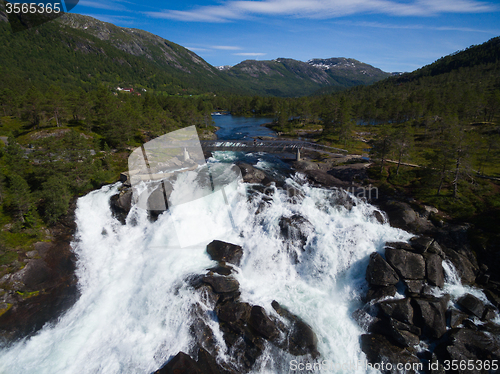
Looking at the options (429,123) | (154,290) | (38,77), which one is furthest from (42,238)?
(38,77)

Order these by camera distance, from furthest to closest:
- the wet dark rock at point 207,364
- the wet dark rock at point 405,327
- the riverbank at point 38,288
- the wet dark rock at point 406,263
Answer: the wet dark rock at point 406,263
the riverbank at point 38,288
the wet dark rock at point 405,327
the wet dark rock at point 207,364

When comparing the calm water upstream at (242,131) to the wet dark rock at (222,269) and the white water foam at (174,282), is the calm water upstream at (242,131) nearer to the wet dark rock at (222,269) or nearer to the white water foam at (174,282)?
the white water foam at (174,282)

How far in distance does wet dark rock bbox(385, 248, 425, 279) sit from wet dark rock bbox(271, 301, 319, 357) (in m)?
9.42

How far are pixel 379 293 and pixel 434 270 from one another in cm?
534

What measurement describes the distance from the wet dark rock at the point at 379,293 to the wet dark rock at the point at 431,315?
5.07 feet

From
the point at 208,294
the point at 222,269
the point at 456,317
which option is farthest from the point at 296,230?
the point at 456,317

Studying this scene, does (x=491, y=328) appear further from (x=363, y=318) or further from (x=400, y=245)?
(x=363, y=318)

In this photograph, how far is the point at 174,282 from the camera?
2055 centimetres

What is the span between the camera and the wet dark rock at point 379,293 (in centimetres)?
1874

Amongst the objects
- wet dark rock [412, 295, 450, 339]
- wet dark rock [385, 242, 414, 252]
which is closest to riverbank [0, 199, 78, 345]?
wet dark rock [412, 295, 450, 339]

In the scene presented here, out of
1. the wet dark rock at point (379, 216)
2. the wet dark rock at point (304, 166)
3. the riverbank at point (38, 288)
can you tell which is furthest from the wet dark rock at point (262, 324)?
the wet dark rock at point (304, 166)

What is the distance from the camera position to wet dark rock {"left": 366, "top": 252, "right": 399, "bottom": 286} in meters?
19.4

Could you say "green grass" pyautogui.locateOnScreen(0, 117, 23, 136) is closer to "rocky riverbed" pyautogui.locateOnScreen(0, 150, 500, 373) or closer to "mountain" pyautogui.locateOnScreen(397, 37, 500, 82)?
"rocky riverbed" pyautogui.locateOnScreen(0, 150, 500, 373)

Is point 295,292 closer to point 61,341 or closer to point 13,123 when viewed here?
point 61,341
